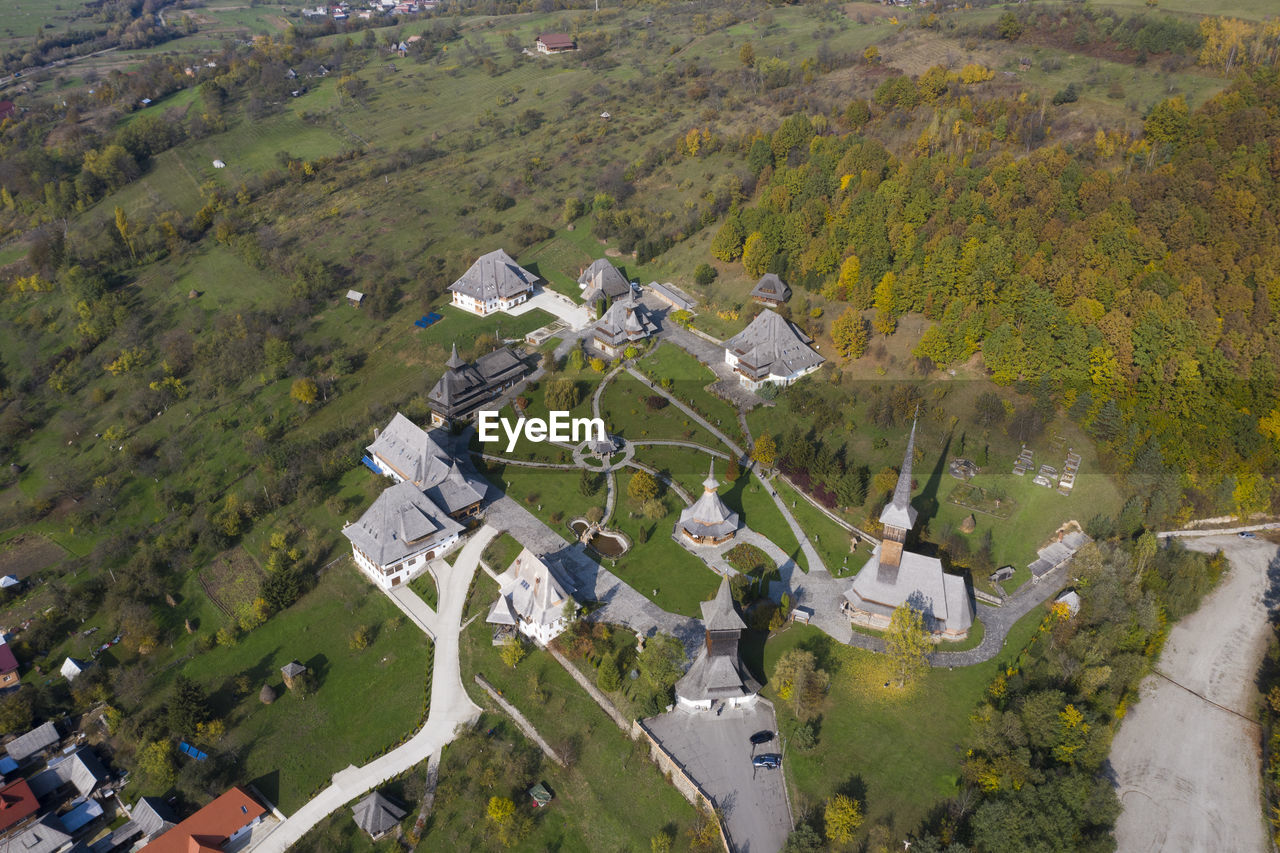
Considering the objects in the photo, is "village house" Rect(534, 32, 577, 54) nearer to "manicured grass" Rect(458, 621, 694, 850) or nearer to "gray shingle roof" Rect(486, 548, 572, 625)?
"gray shingle roof" Rect(486, 548, 572, 625)

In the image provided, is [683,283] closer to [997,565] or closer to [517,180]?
[517,180]

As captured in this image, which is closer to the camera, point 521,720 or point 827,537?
point 521,720

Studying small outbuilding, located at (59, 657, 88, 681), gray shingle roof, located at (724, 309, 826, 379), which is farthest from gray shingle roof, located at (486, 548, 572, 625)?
gray shingle roof, located at (724, 309, 826, 379)

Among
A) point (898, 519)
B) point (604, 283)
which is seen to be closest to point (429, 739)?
point (898, 519)

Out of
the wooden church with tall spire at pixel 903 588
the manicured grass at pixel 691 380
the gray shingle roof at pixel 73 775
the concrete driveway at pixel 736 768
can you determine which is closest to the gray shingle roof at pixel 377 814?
the concrete driveway at pixel 736 768

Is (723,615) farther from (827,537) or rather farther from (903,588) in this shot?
(827,537)
